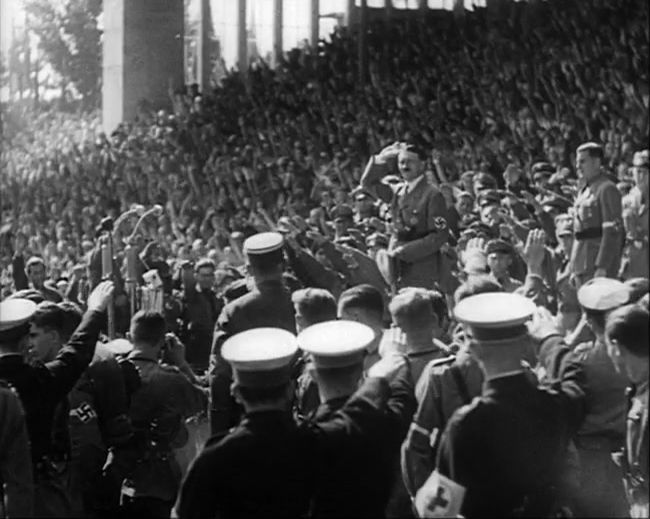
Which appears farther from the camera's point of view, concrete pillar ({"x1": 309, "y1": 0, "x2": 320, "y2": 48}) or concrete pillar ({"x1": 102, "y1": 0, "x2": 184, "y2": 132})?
concrete pillar ({"x1": 309, "y1": 0, "x2": 320, "y2": 48})

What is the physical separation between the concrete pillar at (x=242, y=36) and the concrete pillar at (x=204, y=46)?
548 millimetres

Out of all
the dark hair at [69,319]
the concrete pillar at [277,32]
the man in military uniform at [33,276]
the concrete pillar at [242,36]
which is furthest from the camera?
the concrete pillar at [242,36]

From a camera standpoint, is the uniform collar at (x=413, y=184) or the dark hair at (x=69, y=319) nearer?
the dark hair at (x=69, y=319)

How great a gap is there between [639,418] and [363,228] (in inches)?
224

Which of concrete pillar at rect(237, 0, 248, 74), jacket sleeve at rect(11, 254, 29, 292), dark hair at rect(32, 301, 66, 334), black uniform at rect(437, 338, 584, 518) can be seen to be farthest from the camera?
concrete pillar at rect(237, 0, 248, 74)

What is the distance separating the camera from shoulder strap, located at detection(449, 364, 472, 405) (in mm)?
4680

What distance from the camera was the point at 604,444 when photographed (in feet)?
15.8

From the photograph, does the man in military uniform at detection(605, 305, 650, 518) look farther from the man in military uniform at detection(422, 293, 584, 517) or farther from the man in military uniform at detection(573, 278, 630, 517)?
the man in military uniform at detection(422, 293, 584, 517)

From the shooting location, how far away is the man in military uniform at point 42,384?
529cm

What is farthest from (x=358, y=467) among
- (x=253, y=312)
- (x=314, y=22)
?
(x=314, y=22)

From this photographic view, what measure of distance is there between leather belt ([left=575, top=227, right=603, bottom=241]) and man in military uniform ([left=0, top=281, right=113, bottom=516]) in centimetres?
300

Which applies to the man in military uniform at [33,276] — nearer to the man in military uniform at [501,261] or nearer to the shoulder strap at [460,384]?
the man in military uniform at [501,261]

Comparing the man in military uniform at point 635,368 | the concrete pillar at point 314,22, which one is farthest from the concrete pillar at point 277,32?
the man in military uniform at point 635,368

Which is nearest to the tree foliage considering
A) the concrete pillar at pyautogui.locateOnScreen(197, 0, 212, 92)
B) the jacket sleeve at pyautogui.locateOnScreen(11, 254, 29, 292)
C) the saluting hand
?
the concrete pillar at pyautogui.locateOnScreen(197, 0, 212, 92)
